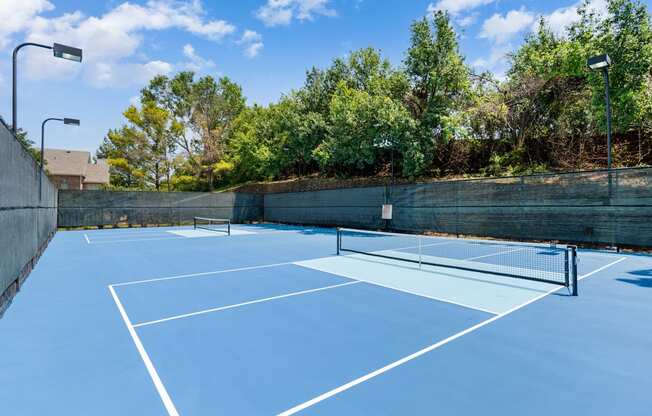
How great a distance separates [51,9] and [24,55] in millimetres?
2939

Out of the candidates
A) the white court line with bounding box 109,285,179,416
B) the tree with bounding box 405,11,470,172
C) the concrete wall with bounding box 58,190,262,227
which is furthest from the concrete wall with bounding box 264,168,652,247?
the white court line with bounding box 109,285,179,416

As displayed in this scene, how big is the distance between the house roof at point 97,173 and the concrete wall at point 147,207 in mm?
26790

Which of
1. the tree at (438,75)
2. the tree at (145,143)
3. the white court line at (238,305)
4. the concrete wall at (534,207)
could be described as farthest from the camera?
the tree at (145,143)

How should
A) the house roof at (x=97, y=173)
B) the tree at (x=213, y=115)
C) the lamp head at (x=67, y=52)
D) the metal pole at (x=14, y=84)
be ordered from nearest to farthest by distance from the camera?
the lamp head at (x=67, y=52) < the metal pole at (x=14, y=84) < the tree at (x=213, y=115) < the house roof at (x=97, y=173)

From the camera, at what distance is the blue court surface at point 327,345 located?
2719mm

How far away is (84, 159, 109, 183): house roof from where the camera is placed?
43.5 metres

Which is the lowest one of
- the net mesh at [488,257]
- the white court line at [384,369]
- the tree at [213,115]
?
the white court line at [384,369]

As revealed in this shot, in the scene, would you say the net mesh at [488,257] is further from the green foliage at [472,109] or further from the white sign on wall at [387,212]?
the green foliage at [472,109]

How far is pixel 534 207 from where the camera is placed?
40.3 feet

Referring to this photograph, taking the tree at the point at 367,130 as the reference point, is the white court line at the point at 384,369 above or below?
below

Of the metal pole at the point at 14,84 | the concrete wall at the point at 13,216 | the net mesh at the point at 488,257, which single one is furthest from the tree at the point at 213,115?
the concrete wall at the point at 13,216

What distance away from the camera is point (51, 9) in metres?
10.2

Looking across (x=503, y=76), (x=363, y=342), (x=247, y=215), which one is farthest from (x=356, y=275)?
(x=247, y=215)

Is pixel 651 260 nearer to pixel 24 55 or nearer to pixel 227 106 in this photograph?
pixel 24 55
